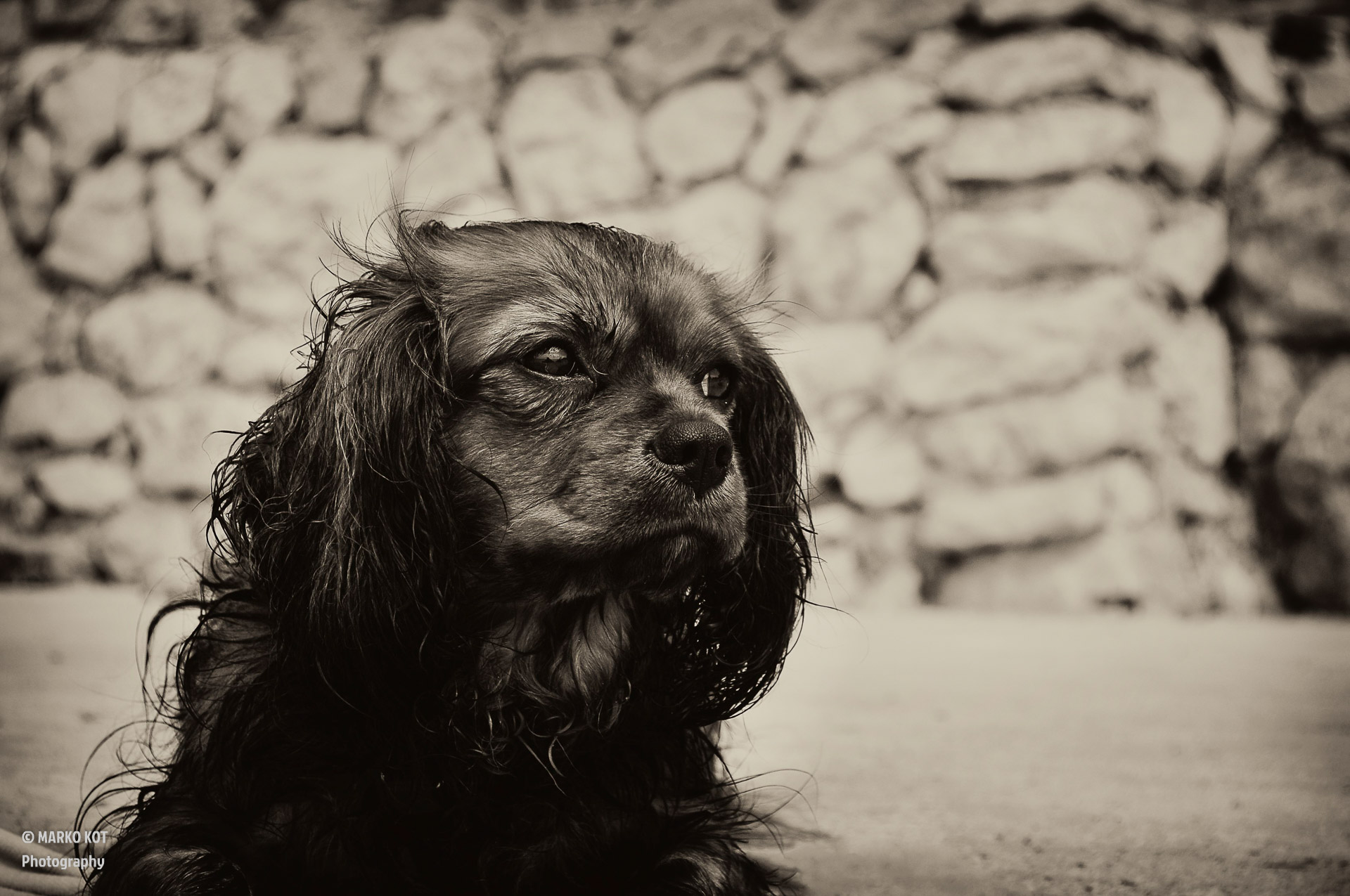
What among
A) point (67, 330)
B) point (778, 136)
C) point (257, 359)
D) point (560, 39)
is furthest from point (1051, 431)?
point (67, 330)

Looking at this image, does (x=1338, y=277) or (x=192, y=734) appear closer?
(x=192, y=734)

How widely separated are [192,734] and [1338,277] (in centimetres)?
511

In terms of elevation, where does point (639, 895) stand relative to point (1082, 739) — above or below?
above

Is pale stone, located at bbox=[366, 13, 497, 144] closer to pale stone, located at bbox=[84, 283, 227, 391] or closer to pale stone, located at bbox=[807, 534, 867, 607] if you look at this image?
pale stone, located at bbox=[84, 283, 227, 391]

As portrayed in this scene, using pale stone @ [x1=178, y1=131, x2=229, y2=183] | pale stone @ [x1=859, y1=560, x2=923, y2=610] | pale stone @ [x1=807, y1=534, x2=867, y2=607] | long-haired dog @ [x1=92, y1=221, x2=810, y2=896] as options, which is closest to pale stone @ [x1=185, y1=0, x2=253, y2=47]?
pale stone @ [x1=178, y1=131, x2=229, y2=183]

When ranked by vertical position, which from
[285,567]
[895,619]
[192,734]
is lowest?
[895,619]

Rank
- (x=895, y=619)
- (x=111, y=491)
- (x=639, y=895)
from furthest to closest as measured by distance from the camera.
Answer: (x=111, y=491)
(x=895, y=619)
(x=639, y=895)

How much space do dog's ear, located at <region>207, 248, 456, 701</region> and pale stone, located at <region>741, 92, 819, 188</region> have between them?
3.98m

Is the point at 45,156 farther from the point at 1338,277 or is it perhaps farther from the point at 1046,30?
the point at 1338,277

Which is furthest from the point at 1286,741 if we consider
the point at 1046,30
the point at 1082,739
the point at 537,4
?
the point at 537,4

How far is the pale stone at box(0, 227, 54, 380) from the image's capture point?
5844 mm

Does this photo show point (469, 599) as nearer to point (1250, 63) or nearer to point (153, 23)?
point (1250, 63)

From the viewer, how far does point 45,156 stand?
5.96 metres

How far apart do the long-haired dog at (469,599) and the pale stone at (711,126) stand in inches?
149
